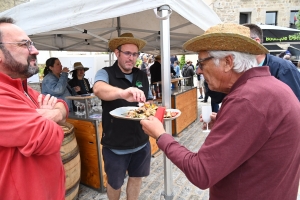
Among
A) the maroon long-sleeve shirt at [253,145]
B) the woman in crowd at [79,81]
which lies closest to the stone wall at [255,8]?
the woman in crowd at [79,81]

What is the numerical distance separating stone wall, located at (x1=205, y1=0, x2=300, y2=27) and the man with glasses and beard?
19.5 m

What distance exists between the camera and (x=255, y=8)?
723 inches

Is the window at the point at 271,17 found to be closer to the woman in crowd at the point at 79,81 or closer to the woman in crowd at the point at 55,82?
the woman in crowd at the point at 79,81

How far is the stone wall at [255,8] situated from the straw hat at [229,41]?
19.2m

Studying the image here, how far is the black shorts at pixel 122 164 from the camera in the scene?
2176mm

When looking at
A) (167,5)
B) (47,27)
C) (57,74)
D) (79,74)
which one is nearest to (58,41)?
(79,74)

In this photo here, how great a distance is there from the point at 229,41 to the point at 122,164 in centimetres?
164

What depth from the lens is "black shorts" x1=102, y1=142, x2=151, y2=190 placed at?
7.14 feet

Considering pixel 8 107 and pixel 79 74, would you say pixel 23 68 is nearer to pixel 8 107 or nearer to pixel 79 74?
pixel 8 107

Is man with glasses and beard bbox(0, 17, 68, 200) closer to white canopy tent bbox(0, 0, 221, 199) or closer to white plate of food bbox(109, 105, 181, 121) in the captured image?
white plate of food bbox(109, 105, 181, 121)

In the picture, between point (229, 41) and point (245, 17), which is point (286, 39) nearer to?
point (229, 41)

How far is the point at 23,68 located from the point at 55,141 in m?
0.51

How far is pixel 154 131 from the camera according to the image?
4.33ft

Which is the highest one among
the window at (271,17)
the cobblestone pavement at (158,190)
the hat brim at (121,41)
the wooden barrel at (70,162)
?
the window at (271,17)
